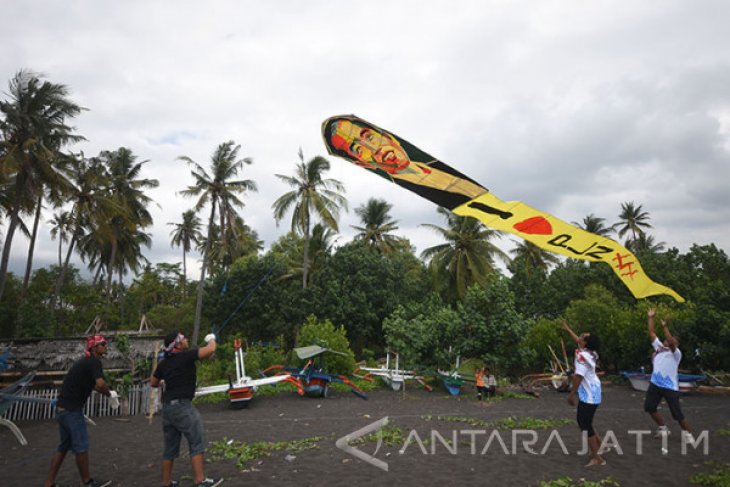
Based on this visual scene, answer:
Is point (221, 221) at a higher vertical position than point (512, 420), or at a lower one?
higher

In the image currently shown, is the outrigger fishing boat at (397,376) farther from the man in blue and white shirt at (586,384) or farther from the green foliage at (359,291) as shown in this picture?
the man in blue and white shirt at (586,384)

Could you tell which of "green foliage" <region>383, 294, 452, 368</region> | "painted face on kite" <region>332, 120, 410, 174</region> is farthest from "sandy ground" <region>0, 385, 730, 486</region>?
"green foliage" <region>383, 294, 452, 368</region>

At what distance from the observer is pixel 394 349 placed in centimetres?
1900

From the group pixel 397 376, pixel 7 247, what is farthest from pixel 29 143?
pixel 397 376

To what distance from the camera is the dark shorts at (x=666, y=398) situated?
23.1ft

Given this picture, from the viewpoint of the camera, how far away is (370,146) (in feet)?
21.8

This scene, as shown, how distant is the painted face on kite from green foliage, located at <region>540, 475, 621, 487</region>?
4575 mm

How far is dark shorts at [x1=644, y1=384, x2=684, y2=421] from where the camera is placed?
703 cm

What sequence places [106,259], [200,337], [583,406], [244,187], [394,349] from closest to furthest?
[583,406]
[394,349]
[244,187]
[200,337]
[106,259]

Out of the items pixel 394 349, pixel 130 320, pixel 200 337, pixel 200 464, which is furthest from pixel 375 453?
pixel 130 320

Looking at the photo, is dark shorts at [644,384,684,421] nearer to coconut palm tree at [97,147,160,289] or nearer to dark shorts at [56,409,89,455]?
dark shorts at [56,409,89,455]

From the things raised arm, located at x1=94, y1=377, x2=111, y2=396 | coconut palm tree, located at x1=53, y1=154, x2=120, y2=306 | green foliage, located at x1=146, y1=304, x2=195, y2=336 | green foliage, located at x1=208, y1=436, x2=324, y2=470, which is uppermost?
coconut palm tree, located at x1=53, y1=154, x2=120, y2=306

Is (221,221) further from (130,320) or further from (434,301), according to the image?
(130,320)

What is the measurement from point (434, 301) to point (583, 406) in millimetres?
15170
